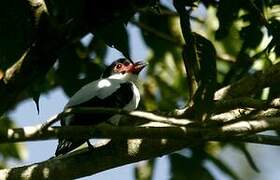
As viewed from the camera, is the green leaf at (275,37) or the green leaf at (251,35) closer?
the green leaf at (275,37)

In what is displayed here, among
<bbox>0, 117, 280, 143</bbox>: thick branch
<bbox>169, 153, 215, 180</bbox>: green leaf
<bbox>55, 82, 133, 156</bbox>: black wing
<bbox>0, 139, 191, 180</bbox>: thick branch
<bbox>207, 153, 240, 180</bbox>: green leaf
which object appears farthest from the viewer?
<bbox>207, 153, 240, 180</bbox>: green leaf

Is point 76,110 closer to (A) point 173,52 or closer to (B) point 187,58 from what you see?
(B) point 187,58

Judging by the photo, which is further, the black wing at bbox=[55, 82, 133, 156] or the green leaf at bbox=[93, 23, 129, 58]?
the black wing at bbox=[55, 82, 133, 156]

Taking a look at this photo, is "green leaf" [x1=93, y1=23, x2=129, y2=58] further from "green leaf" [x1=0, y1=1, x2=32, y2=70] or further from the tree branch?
the tree branch

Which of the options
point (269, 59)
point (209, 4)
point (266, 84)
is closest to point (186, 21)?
point (266, 84)

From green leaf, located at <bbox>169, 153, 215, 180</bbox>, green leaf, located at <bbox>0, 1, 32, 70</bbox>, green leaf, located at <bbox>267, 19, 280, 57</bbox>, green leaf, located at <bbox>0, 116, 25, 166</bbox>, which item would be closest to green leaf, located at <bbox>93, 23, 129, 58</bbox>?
green leaf, located at <bbox>0, 1, 32, 70</bbox>

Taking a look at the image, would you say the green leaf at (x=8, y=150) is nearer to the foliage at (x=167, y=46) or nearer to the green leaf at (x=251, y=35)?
the foliage at (x=167, y=46)

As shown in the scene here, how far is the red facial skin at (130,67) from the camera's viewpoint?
580cm

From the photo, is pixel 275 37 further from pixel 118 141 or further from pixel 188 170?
pixel 188 170

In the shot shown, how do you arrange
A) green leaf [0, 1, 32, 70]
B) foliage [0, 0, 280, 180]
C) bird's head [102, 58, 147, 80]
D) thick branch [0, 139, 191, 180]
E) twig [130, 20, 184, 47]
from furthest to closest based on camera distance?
twig [130, 20, 184, 47] → bird's head [102, 58, 147, 80] → green leaf [0, 1, 32, 70] → thick branch [0, 139, 191, 180] → foliage [0, 0, 280, 180]

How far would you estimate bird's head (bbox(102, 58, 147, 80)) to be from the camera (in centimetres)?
576

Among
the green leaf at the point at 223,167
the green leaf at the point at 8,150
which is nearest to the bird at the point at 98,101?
the green leaf at the point at 223,167

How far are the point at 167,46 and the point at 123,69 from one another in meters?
0.90

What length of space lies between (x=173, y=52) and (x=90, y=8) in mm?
4018
